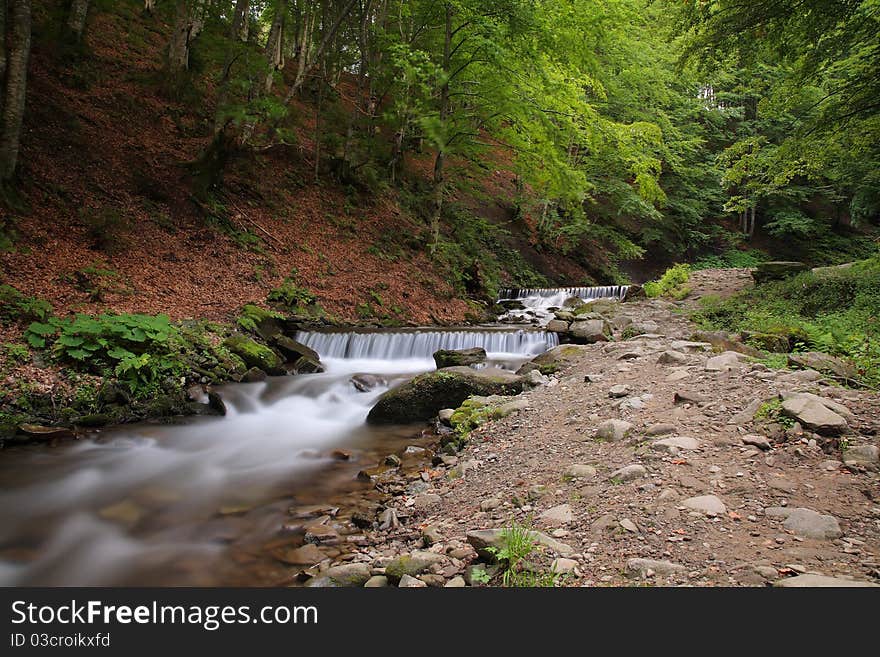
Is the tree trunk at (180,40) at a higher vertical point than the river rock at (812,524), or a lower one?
higher

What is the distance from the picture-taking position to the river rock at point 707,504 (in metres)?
2.55

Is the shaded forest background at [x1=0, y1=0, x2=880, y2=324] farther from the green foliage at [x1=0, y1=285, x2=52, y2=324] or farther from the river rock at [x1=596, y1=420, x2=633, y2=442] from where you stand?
the river rock at [x1=596, y1=420, x2=633, y2=442]

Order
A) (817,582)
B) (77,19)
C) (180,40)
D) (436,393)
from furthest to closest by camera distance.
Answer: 1. (180,40)
2. (77,19)
3. (436,393)
4. (817,582)

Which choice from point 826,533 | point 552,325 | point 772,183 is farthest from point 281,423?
point 772,183

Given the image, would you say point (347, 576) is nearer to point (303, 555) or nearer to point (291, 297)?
point (303, 555)

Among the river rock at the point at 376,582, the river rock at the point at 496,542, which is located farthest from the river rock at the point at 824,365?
the river rock at the point at 376,582

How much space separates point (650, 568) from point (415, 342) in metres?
8.15

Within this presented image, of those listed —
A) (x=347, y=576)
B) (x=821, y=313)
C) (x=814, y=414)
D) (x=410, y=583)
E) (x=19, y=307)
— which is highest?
(x=821, y=313)

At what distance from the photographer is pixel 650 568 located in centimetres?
215

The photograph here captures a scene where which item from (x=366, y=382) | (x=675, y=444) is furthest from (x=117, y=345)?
(x=675, y=444)

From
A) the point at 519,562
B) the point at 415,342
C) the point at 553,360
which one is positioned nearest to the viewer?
the point at 519,562

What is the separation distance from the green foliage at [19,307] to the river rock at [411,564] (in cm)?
607

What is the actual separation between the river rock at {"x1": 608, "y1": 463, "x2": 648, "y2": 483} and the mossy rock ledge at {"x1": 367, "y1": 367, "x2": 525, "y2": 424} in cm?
328

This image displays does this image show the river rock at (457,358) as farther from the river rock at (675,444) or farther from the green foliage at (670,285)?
the green foliage at (670,285)
